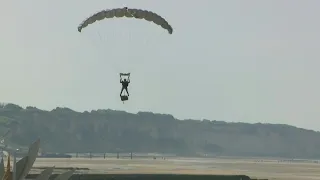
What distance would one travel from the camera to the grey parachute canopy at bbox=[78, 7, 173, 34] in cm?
2742

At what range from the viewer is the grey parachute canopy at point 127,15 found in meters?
27.4

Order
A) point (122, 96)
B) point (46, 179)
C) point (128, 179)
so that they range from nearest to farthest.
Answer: point (46, 179), point (122, 96), point (128, 179)

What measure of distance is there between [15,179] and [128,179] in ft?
140

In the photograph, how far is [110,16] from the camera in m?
27.4

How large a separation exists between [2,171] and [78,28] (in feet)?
67.8

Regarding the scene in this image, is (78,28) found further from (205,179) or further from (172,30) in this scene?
(205,179)

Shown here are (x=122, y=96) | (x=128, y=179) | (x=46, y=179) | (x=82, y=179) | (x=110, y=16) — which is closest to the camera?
(x=46, y=179)

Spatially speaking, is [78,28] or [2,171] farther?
[78,28]

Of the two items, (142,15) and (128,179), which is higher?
(142,15)

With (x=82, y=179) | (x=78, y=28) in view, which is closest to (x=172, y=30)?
(x=78, y=28)

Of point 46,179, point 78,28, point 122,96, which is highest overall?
point 78,28

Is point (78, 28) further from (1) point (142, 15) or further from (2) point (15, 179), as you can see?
(2) point (15, 179)

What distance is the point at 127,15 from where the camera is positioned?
27188 millimetres

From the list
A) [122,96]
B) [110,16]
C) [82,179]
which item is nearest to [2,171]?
[110,16]
